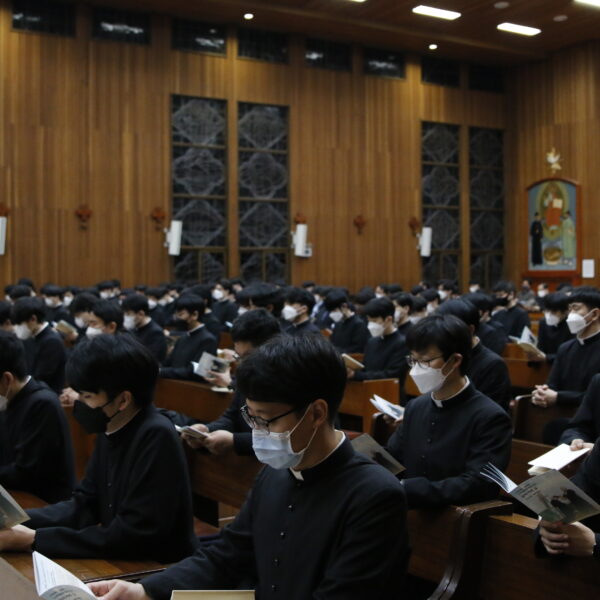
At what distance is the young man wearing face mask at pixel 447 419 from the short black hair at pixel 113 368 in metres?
1.24

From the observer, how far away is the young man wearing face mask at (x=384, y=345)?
8188 mm

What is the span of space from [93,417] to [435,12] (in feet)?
57.1

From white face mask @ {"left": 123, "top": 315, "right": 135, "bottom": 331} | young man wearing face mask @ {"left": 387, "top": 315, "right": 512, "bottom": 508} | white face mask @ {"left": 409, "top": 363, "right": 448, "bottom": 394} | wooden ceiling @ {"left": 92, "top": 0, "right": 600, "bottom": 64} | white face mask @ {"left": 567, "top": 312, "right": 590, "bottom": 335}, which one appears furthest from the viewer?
wooden ceiling @ {"left": 92, "top": 0, "right": 600, "bottom": 64}

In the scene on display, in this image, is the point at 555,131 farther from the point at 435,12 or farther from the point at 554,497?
Answer: the point at 554,497

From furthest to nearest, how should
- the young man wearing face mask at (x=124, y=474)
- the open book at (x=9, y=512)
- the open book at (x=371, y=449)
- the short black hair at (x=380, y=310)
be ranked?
the short black hair at (x=380, y=310)
the open book at (x=371, y=449)
the young man wearing face mask at (x=124, y=474)
the open book at (x=9, y=512)

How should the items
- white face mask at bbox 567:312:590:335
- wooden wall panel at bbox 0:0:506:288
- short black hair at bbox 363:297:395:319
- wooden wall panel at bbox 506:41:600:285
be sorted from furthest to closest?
wooden wall panel at bbox 506:41:600:285, wooden wall panel at bbox 0:0:506:288, short black hair at bbox 363:297:395:319, white face mask at bbox 567:312:590:335

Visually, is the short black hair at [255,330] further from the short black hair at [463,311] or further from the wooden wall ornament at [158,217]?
the wooden wall ornament at [158,217]

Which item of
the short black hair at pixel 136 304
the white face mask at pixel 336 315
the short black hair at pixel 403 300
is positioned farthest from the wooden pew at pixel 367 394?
the white face mask at pixel 336 315

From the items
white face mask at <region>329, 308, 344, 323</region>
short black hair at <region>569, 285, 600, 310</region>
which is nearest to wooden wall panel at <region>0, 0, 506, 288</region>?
white face mask at <region>329, 308, 344, 323</region>

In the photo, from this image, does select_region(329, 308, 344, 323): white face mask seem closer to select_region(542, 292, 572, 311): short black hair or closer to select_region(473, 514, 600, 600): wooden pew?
select_region(542, 292, 572, 311): short black hair

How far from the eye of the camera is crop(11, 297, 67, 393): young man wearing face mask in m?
7.55

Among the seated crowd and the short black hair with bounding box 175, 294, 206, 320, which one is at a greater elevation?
the short black hair with bounding box 175, 294, 206, 320

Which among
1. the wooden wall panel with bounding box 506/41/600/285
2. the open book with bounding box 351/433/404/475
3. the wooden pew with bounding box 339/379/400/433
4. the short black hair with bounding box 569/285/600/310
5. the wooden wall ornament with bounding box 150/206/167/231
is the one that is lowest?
the wooden pew with bounding box 339/379/400/433

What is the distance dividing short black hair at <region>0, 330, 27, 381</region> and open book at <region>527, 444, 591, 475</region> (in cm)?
248
